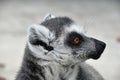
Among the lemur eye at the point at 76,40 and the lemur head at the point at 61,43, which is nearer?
the lemur head at the point at 61,43

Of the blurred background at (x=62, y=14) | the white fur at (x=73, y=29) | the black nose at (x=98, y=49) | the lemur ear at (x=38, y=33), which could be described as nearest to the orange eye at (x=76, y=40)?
the white fur at (x=73, y=29)

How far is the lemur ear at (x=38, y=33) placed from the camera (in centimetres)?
756

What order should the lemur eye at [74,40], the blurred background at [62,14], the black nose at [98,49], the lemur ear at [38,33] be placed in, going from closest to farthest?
the lemur ear at [38,33] < the black nose at [98,49] < the lemur eye at [74,40] < the blurred background at [62,14]

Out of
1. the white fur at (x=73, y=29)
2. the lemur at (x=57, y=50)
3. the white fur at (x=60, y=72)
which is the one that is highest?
the white fur at (x=73, y=29)

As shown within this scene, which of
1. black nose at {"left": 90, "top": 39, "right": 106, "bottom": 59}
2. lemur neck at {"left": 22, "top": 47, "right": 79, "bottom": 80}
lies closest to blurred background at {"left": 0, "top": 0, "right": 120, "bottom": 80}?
lemur neck at {"left": 22, "top": 47, "right": 79, "bottom": 80}

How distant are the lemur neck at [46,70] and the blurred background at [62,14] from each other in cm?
362

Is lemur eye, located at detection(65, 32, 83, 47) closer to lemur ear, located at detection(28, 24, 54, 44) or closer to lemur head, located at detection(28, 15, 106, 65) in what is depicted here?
lemur head, located at detection(28, 15, 106, 65)

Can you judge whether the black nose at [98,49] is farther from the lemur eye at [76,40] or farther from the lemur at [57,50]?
the lemur eye at [76,40]

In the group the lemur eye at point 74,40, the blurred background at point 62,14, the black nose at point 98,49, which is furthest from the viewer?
the blurred background at point 62,14

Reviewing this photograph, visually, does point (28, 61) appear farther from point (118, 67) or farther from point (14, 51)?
point (14, 51)

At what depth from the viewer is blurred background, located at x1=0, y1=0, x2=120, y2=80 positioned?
1220 cm

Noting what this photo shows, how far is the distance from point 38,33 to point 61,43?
392 millimetres

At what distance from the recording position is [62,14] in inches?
626

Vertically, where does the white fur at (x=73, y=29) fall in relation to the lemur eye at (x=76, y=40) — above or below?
above
